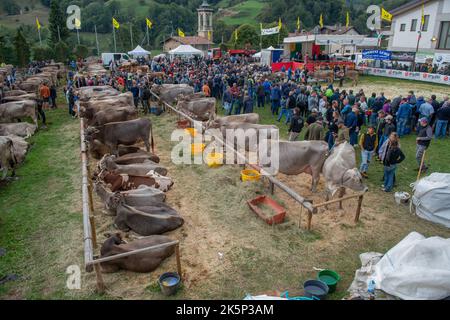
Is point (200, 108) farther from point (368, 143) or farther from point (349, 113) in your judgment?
point (368, 143)

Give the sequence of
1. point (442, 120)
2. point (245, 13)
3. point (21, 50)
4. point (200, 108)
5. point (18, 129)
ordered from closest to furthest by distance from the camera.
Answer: point (442, 120)
point (18, 129)
point (200, 108)
point (21, 50)
point (245, 13)

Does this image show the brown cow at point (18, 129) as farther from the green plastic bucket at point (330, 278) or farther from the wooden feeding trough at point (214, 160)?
the green plastic bucket at point (330, 278)

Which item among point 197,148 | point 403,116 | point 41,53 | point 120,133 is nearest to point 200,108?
point 197,148

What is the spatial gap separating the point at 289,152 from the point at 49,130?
44.0 feet

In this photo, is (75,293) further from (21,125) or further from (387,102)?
(387,102)

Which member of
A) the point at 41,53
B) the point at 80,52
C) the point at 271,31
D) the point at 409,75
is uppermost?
the point at 271,31

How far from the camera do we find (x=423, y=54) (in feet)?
111

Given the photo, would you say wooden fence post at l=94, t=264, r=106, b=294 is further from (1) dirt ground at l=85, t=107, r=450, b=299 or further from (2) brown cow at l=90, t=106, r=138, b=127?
(2) brown cow at l=90, t=106, r=138, b=127

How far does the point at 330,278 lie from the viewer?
21.4ft

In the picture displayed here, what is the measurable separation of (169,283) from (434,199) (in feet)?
22.1

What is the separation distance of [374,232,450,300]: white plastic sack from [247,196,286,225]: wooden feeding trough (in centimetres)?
266

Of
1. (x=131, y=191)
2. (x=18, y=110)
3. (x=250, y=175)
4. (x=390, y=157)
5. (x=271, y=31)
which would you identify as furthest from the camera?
(x=271, y=31)

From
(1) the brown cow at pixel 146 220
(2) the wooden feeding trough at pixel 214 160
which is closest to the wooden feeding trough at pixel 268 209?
(1) the brown cow at pixel 146 220

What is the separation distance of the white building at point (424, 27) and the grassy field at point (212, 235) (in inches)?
1144
